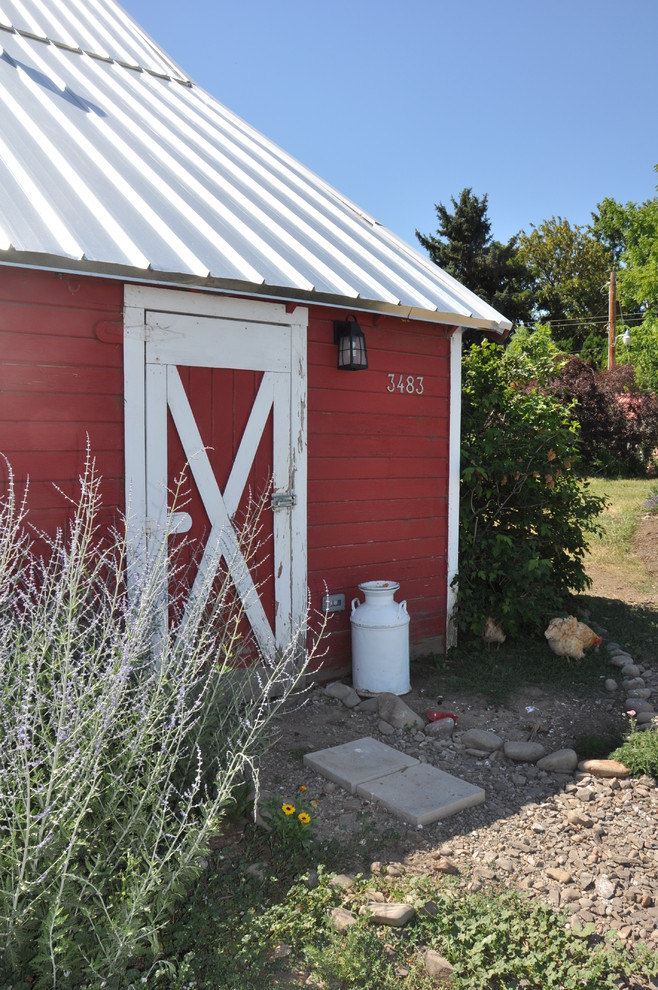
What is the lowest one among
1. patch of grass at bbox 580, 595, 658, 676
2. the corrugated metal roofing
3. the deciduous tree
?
Result: patch of grass at bbox 580, 595, 658, 676

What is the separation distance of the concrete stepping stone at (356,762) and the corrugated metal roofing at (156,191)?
9.12ft

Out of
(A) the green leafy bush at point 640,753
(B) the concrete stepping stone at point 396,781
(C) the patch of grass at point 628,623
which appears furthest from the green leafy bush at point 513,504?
(B) the concrete stepping stone at point 396,781

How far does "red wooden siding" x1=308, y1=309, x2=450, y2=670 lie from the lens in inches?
218

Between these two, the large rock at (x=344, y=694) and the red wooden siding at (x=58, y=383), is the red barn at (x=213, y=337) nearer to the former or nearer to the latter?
the red wooden siding at (x=58, y=383)

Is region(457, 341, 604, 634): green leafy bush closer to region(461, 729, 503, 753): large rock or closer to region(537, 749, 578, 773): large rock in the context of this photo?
region(461, 729, 503, 753): large rock

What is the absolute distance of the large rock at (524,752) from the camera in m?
4.44

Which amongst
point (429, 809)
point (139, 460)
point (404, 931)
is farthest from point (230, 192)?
point (404, 931)

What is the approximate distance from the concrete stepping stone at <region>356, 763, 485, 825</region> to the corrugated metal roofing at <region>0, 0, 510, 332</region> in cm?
293

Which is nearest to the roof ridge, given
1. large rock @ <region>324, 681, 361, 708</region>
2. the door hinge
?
the door hinge

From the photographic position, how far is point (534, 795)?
402cm

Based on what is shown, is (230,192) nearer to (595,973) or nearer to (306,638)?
(306,638)

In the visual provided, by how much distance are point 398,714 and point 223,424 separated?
2219 millimetres

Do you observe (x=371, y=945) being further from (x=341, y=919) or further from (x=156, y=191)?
(x=156, y=191)

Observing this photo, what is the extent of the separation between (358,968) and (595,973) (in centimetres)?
76
